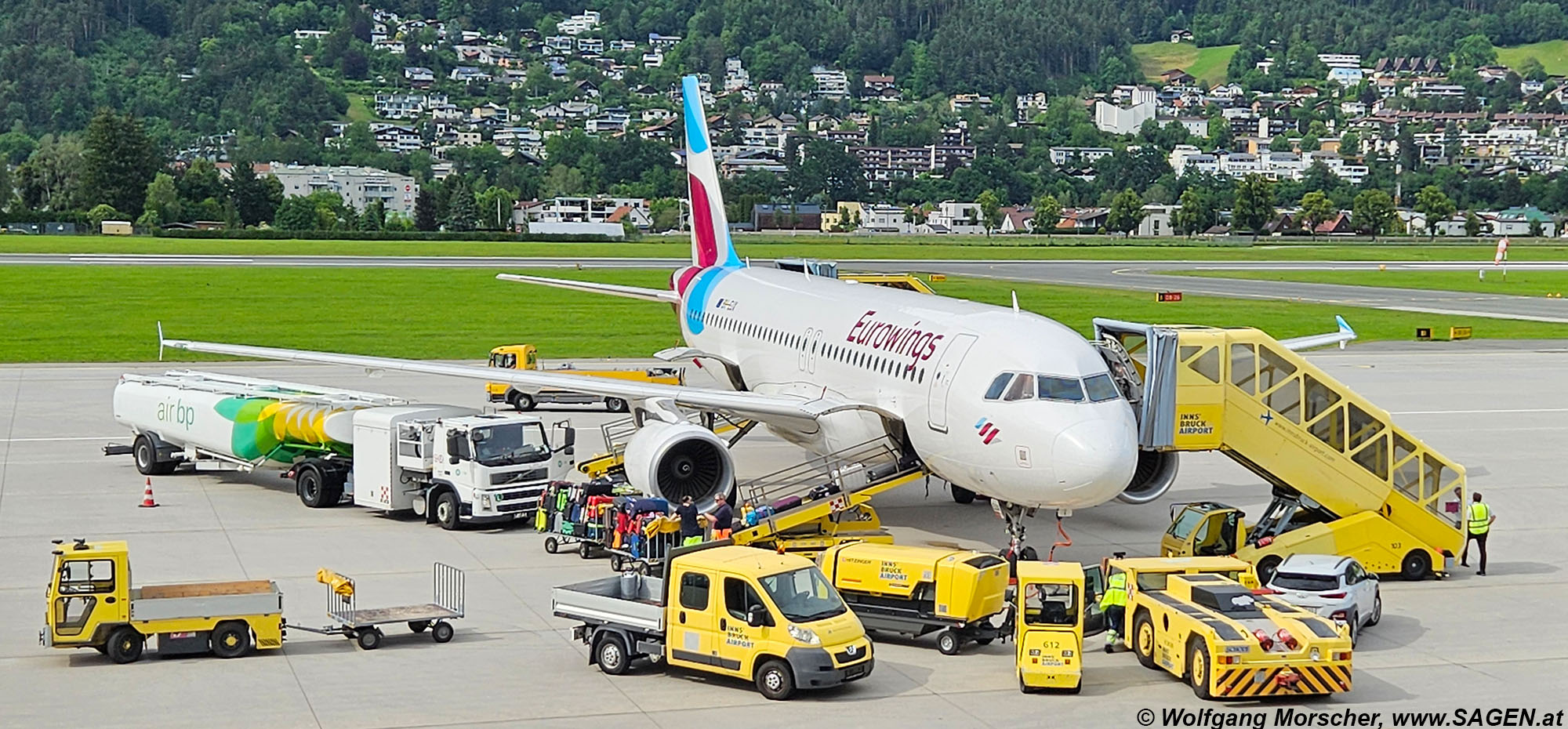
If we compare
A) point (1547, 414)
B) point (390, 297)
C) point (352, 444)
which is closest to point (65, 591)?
point (352, 444)

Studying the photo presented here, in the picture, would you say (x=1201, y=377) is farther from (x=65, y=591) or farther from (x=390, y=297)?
(x=390, y=297)

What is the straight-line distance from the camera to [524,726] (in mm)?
20219

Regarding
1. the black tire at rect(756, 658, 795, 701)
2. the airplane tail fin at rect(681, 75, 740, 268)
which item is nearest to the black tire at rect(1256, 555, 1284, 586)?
the black tire at rect(756, 658, 795, 701)

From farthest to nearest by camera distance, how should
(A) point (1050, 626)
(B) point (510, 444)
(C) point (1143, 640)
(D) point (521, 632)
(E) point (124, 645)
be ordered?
(B) point (510, 444) < (D) point (521, 632) < (C) point (1143, 640) < (E) point (124, 645) < (A) point (1050, 626)

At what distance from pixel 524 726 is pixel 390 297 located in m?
77.0

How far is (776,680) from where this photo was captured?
21.6 metres

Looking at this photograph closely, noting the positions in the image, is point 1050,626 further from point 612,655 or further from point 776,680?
point 612,655

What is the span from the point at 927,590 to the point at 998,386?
4559 millimetres

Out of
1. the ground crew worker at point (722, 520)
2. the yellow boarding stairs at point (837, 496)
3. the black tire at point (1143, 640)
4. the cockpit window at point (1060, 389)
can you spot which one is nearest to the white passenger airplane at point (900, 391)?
the cockpit window at point (1060, 389)

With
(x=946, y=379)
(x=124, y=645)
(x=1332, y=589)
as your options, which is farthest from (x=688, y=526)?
(x=1332, y=589)

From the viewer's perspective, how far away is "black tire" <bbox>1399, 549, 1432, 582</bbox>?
29.9m

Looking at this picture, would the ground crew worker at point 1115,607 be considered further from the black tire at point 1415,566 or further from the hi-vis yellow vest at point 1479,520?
the hi-vis yellow vest at point 1479,520

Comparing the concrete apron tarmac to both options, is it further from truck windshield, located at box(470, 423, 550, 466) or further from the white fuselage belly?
the white fuselage belly

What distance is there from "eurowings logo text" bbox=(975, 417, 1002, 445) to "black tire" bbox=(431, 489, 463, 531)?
11.1 meters
